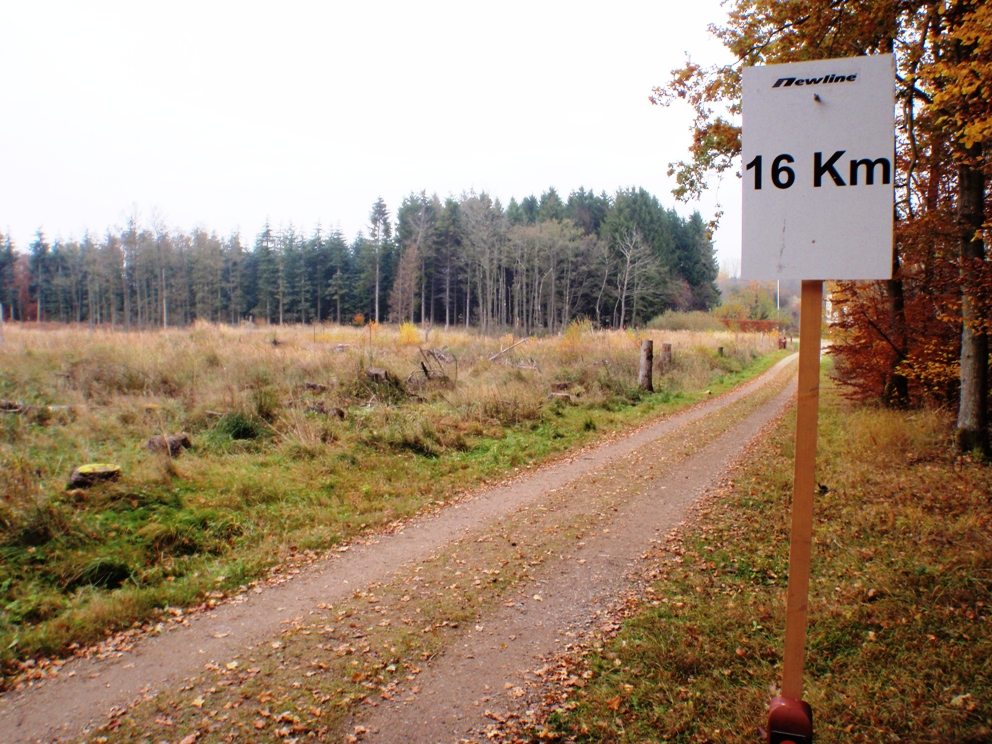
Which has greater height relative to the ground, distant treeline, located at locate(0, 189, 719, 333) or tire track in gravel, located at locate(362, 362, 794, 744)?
distant treeline, located at locate(0, 189, 719, 333)

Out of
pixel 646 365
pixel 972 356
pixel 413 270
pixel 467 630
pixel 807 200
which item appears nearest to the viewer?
pixel 807 200

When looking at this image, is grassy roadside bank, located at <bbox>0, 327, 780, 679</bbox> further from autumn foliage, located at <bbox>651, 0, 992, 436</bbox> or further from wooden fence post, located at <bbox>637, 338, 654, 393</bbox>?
autumn foliage, located at <bbox>651, 0, 992, 436</bbox>

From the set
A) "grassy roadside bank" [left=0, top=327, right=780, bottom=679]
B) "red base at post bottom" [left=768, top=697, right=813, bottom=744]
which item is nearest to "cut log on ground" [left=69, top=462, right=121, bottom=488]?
"grassy roadside bank" [left=0, top=327, right=780, bottom=679]

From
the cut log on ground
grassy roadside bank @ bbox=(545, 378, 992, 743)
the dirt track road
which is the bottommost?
the dirt track road

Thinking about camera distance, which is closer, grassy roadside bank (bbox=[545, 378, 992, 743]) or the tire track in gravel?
grassy roadside bank (bbox=[545, 378, 992, 743])

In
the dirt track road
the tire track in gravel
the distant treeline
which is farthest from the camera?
the distant treeline

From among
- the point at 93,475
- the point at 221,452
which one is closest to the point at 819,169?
the point at 93,475

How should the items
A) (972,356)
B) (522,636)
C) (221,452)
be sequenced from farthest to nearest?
(221,452) → (972,356) → (522,636)

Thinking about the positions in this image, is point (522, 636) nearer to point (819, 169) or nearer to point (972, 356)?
point (819, 169)

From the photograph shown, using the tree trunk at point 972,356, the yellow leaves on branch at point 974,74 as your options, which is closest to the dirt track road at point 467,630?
the tree trunk at point 972,356

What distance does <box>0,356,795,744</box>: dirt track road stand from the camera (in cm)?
348

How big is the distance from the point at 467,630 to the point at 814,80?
159 inches

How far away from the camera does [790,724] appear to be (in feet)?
7.70

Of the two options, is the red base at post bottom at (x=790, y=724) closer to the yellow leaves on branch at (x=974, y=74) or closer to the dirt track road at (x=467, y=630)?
the dirt track road at (x=467, y=630)
